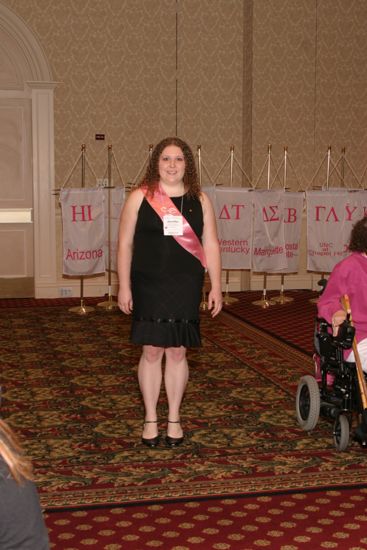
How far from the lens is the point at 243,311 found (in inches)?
356

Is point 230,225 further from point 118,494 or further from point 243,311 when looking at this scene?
point 118,494

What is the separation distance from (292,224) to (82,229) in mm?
2289

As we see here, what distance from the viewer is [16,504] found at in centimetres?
136

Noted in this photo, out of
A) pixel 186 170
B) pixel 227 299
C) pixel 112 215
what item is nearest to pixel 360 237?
pixel 186 170

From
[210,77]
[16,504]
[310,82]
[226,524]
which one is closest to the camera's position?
[16,504]

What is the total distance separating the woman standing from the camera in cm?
425

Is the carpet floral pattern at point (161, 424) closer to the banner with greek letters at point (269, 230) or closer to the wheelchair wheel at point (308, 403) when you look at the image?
the wheelchair wheel at point (308, 403)

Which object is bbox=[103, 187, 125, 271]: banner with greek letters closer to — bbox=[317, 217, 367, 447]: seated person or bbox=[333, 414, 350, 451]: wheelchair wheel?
bbox=[317, 217, 367, 447]: seated person

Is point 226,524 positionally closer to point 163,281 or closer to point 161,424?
point 163,281

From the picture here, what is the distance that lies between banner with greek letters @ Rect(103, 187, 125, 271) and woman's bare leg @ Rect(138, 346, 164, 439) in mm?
4634

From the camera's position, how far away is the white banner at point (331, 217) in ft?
30.0

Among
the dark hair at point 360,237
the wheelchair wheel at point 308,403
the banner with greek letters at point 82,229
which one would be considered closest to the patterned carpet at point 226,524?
the wheelchair wheel at point 308,403

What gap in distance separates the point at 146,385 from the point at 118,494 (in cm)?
71

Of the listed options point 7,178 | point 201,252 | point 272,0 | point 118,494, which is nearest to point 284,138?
point 272,0
